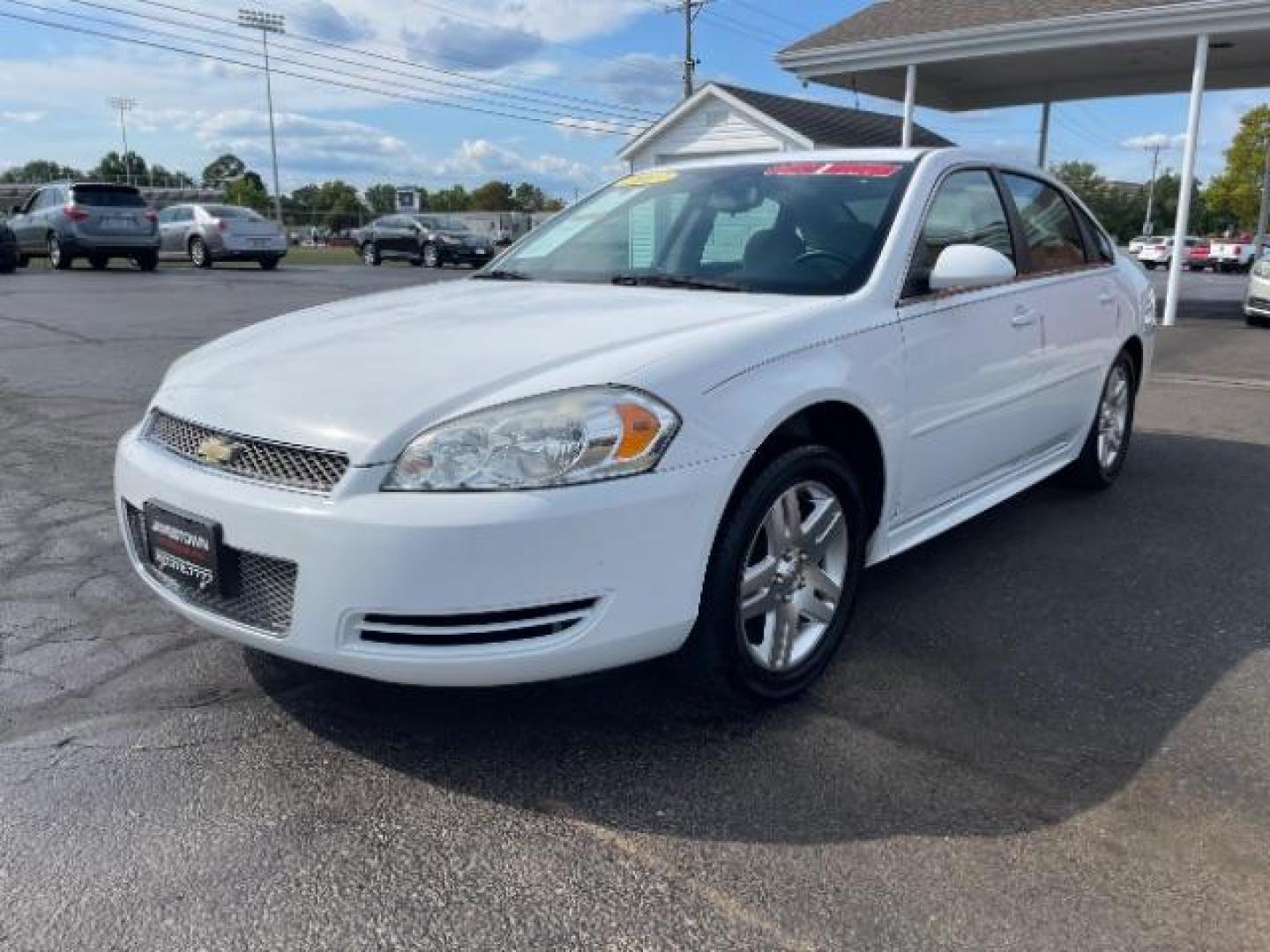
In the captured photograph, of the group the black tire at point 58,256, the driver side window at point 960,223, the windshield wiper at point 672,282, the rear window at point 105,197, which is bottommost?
the black tire at point 58,256

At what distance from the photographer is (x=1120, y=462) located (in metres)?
5.59

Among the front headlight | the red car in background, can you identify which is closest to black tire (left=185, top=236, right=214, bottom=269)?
the front headlight

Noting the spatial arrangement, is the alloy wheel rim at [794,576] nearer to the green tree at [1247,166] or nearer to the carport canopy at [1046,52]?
the carport canopy at [1046,52]

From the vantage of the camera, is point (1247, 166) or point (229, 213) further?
point (1247, 166)

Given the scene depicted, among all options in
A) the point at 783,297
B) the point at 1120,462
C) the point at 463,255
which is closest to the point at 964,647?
the point at 783,297

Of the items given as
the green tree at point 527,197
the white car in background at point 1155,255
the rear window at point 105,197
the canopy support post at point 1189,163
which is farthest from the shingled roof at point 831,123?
the green tree at point 527,197

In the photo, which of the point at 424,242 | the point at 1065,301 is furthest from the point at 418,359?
the point at 424,242

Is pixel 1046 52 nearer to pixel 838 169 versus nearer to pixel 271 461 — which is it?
pixel 838 169

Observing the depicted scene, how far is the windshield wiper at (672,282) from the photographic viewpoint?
3.35 m

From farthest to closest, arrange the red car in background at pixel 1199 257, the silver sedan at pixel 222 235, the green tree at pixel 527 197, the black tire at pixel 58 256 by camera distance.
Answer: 1. the green tree at pixel 527 197
2. the red car in background at pixel 1199 257
3. the silver sedan at pixel 222 235
4. the black tire at pixel 58 256

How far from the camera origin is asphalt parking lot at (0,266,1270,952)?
205 cm

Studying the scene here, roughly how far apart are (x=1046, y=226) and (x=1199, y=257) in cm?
5300

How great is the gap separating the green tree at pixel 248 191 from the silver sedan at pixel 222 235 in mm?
43738

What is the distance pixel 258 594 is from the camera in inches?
96.6
